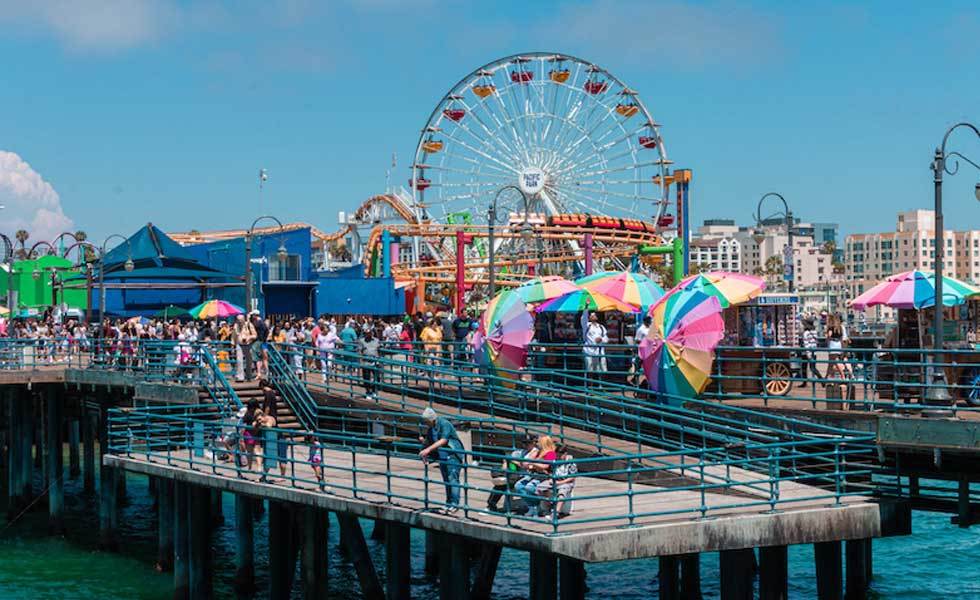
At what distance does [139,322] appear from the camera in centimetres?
4412

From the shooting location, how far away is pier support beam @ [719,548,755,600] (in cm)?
1744

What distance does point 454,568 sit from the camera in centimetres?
1789

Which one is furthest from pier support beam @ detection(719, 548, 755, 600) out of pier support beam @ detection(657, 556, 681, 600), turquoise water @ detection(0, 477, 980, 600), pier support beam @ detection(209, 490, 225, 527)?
pier support beam @ detection(209, 490, 225, 527)

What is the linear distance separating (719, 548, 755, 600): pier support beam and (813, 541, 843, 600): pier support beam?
2.01 meters

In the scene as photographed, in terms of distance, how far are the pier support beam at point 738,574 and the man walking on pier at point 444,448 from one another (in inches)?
145

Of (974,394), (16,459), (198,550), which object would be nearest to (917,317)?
(974,394)

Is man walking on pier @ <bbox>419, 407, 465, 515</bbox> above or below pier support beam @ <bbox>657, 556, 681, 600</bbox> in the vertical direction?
above

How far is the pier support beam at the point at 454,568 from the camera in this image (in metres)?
17.7

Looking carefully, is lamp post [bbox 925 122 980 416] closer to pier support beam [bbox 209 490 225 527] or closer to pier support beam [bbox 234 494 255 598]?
pier support beam [bbox 234 494 255 598]

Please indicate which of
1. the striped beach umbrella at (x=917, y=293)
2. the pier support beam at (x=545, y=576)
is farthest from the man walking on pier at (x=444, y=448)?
the striped beach umbrella at (x=917, y=293)

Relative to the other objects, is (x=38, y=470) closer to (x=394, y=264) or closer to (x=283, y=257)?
(x=283, y=257)

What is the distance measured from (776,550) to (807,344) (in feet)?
36.7

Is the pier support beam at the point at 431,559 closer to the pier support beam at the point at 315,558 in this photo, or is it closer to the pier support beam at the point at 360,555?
the pier support beam at the point at 315,558

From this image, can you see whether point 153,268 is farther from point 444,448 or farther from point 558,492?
point 558,492
